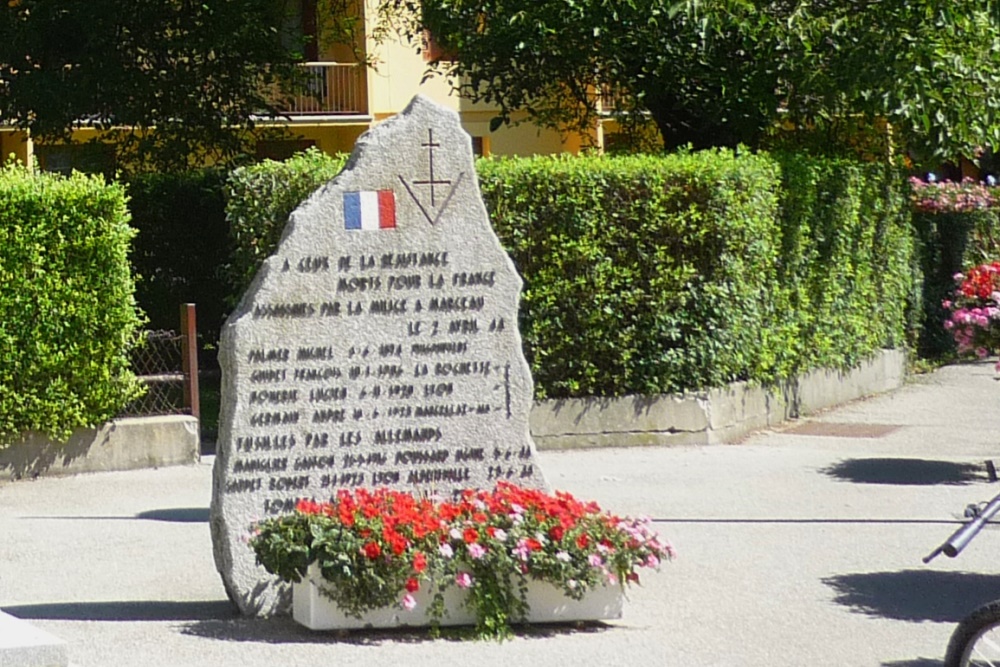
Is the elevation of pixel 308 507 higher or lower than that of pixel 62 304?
lower

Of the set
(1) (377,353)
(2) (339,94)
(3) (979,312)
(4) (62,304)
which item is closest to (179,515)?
(4) (62,304)

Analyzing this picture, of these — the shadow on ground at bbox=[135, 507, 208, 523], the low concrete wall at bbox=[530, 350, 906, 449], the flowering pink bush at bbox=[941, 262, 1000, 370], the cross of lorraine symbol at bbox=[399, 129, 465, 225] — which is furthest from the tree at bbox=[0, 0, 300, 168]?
the cross of lorraine symbol at bbox=[399, 129, 465, 225]

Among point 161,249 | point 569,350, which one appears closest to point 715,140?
point 569,350

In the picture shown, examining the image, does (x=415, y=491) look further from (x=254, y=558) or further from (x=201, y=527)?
(x=201, y=527)

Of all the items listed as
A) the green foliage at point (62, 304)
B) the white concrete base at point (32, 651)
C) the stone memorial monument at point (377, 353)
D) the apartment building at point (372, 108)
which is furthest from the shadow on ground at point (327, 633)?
the apartment building at point (372, 108)

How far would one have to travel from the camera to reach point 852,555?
9.27m

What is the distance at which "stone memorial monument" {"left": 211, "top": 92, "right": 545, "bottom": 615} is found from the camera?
749 centimetres

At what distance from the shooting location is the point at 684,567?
8898 millimetres

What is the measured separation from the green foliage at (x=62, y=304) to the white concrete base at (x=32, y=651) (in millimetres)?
5704

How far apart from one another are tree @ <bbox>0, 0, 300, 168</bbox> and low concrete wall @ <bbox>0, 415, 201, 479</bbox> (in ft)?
22.7

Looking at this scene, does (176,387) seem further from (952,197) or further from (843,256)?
(952,197)

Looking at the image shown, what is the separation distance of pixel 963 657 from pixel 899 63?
948cm

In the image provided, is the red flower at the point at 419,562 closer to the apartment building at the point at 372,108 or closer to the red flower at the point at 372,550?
the red flower at the point at 372,550

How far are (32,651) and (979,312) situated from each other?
6453mm
